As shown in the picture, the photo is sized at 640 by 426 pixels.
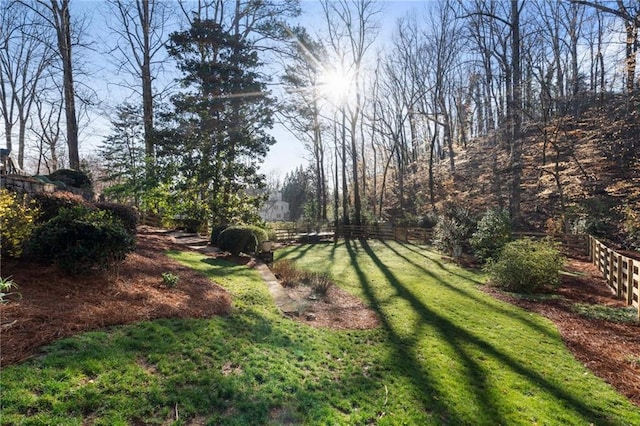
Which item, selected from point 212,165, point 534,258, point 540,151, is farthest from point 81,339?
point 540,151

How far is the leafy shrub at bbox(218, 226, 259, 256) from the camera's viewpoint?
1030 cm

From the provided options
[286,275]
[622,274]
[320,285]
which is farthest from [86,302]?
[622,274]

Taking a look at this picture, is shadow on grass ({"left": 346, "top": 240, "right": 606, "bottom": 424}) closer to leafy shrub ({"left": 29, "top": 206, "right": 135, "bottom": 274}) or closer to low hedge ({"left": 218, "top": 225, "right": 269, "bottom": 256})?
leafy shrub ({"left": 29, "top": 206, "right": 135, "bottom": 274})

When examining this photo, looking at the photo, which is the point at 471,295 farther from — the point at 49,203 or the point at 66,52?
the point at 66,52

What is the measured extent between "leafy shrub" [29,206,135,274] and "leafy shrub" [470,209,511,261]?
10.9 meters

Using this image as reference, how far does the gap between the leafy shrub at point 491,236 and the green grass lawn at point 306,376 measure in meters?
5.14

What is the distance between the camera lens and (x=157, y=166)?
15250 mm

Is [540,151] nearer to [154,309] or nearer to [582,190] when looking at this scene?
[582,190]

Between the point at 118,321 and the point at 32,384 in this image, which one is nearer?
the point at 32,384

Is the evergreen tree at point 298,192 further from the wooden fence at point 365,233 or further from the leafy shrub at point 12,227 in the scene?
the leafy shrub at point 12,227

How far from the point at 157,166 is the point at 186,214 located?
269cm

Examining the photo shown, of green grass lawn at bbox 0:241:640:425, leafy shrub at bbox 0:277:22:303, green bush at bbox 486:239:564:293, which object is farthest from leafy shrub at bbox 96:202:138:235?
green bush at bbox 486:239:564:293

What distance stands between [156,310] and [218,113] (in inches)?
498

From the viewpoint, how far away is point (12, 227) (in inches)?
192
